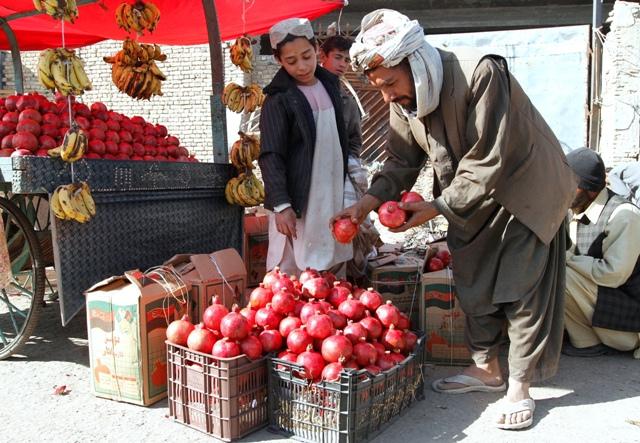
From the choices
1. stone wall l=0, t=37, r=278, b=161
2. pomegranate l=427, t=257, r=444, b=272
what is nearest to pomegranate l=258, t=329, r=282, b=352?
pomegranate l=427, t=257, r=444, b=272

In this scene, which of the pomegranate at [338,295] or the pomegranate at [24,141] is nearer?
the pomegranate at [338,295]

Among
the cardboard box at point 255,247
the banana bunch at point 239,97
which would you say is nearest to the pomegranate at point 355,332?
the cardboard box at point 255,247

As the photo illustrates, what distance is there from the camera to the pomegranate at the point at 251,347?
2.56 m

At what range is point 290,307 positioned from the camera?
9.16 ft

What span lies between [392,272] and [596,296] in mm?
1248

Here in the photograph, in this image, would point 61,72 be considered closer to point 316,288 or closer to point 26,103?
point 26,103

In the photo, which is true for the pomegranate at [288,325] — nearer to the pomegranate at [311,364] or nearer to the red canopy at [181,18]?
the pomegranate at [311,364]

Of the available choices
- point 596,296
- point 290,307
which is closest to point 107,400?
point 290,307

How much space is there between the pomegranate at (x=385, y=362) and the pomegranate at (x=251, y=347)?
1.81 feet

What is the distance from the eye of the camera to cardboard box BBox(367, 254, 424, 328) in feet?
12.2

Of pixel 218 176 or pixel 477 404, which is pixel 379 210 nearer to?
pixel 477 404

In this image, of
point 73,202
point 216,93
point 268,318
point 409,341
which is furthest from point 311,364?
point 216,93

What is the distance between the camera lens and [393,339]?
2752 mm

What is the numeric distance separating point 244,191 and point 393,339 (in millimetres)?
1886
